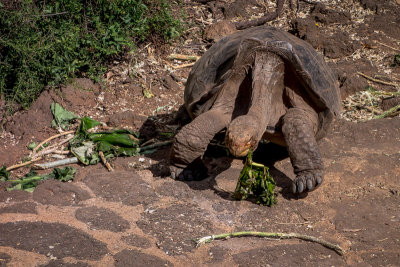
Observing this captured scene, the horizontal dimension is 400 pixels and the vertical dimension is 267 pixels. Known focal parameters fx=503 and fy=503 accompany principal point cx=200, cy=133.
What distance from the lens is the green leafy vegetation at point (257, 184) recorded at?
13.1 ft

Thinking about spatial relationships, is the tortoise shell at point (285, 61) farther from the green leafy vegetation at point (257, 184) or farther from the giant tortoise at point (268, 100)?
the green leafy vegetation at point (257, 184)

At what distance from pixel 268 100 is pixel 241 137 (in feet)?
2.50

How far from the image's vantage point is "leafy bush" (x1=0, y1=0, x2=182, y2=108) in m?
5.86

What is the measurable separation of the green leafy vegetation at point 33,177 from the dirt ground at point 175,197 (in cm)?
12

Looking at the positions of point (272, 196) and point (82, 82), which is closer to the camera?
point (272, 196)

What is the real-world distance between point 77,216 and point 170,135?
203cm

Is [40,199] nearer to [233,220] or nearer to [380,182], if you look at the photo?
[233,220]

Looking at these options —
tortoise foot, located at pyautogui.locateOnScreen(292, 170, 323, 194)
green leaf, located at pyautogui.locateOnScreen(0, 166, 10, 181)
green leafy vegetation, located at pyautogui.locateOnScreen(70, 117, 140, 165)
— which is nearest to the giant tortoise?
tortoise foot, located at pyautogui.locateOnScreen(292, 170, 323, 194)

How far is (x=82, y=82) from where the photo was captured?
6.32 metres

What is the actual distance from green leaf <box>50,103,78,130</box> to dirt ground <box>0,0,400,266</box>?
0.28ft

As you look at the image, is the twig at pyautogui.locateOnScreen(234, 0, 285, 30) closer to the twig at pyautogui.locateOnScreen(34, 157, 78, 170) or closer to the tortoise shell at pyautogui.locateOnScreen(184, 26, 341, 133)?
the tortoise shell at pyautogui.locateOnScreen(184, 26, 341, 133)

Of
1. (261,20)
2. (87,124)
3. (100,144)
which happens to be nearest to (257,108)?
(100,144)

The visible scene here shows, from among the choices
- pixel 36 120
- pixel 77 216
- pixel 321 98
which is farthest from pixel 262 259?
pixel 36 120

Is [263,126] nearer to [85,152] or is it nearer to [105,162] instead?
[105,162]
